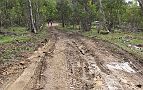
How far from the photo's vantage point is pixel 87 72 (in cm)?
1435

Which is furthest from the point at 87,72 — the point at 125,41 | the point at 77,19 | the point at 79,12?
the point at 77,19

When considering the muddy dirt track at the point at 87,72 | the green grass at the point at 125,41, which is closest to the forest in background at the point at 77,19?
the green grass at the point at 125,41

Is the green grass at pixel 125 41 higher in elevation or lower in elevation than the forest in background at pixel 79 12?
lower

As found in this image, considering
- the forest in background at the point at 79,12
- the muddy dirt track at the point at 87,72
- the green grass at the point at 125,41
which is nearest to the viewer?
the muddy dirt track at the point at 87,72

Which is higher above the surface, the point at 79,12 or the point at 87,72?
the point at 79,12

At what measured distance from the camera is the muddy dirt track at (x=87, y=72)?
1201 centimetres

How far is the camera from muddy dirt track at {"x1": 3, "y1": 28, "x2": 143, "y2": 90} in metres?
12.0

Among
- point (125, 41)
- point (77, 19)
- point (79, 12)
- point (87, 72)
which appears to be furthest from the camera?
point (77, 19)

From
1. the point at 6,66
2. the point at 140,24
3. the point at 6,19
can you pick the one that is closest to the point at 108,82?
the point at 6,66

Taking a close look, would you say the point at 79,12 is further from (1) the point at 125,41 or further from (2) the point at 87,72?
(2) the point at 87,72

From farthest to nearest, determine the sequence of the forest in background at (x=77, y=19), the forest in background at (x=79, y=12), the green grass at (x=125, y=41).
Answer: the forest in background at (x=79, y=12) → the forest in background at (x=77, y=19) → the green grass at (x=125, y=41)

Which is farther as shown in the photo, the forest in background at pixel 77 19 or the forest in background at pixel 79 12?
the forest in background at pixel 79 12

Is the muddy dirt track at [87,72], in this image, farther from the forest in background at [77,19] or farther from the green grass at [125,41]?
the forest in background at [77,19]

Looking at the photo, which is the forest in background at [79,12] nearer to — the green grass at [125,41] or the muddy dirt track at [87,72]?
the green grass at [125,41]
